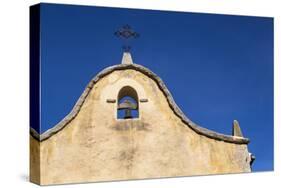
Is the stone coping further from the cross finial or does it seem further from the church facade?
the cross finial

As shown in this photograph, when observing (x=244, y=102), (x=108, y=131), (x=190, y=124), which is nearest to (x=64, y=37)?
(x=108, y=131)

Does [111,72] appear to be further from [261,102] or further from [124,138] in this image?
[261,102]

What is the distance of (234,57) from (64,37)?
3076 mm

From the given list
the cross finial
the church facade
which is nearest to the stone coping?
the church facade

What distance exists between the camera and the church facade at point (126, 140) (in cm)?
1197

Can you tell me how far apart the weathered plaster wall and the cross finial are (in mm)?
370

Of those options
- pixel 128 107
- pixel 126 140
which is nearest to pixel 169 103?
pixel 128 107

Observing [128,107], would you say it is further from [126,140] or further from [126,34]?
[126,34]

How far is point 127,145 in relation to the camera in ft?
40.9

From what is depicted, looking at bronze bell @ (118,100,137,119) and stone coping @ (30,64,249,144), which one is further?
bronze bell @ (118,100,137,119)

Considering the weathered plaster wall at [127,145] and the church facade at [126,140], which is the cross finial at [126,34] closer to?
the church facade at [126,140]

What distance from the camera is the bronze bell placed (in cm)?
1255

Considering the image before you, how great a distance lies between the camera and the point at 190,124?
12969 mm

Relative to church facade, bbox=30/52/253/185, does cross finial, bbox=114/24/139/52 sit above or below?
above
